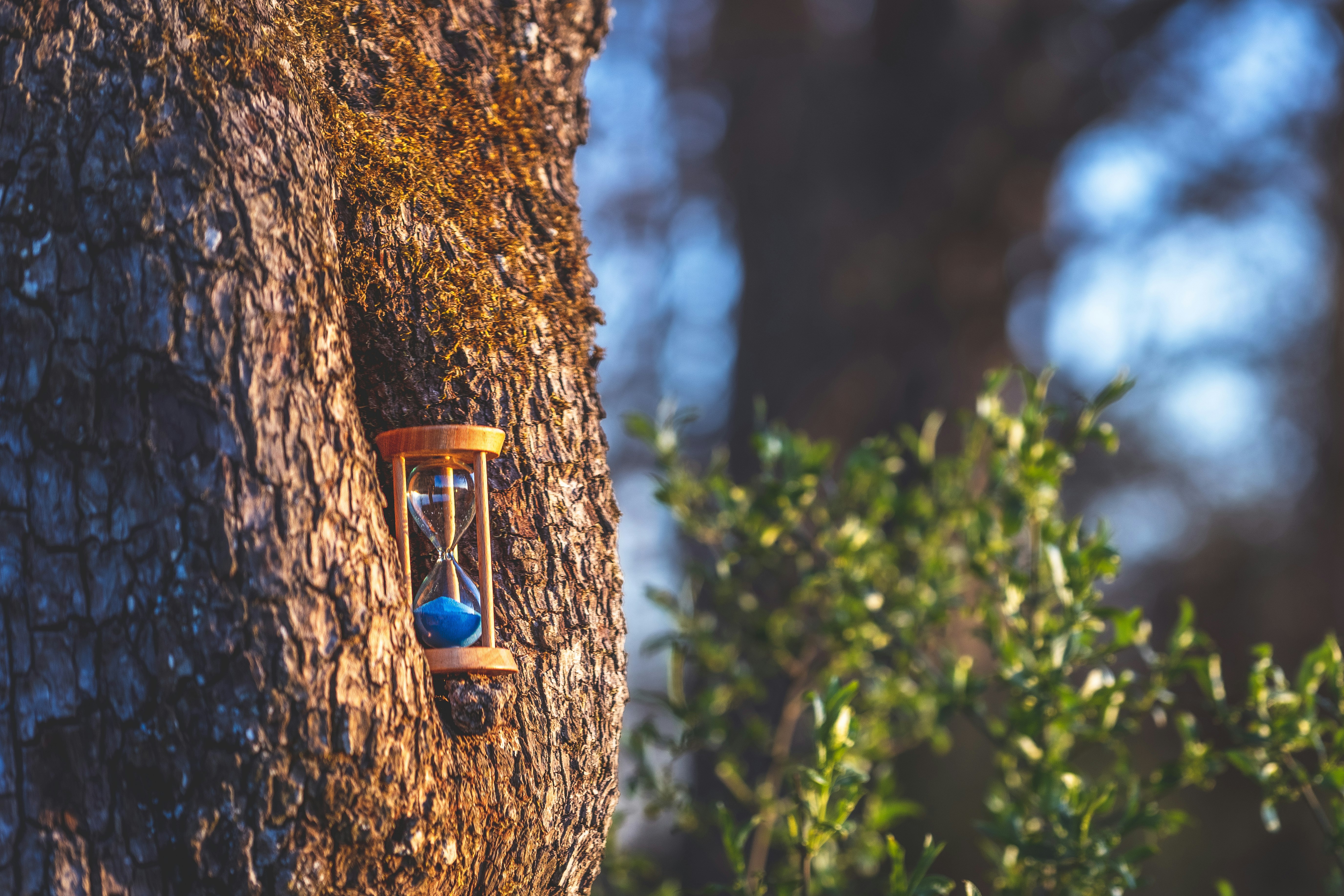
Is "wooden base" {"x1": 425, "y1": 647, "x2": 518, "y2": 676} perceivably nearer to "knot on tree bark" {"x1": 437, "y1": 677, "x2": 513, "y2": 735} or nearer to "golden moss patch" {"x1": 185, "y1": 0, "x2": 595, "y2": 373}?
"knot on tree bark" {"x1": 437, "y1": 677, "x2": 513, "y2": 735}

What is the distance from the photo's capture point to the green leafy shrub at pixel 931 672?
1.75 metres

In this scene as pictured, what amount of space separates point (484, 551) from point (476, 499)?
70mm

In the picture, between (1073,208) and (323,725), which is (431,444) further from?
(1073,208)

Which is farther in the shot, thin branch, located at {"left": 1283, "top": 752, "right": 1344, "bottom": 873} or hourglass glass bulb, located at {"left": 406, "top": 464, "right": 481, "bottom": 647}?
thin branch, located at {"left": 1283, "top": 752, "right": 1344, "bottom": 873}

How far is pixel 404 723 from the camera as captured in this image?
107 centimetres

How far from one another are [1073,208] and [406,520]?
6.09 metres

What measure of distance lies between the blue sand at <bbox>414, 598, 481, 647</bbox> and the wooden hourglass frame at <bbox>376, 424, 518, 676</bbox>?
0.4 inches

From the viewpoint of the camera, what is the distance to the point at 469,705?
122 centimetres

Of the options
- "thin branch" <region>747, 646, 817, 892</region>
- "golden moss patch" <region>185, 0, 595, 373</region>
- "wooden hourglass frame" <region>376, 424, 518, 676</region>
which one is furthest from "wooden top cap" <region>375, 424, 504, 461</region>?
"thin branch" <region>747, 646, 817, 892</region>

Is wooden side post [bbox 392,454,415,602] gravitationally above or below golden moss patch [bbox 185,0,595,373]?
below

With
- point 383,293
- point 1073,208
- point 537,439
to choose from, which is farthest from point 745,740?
point 1073,208

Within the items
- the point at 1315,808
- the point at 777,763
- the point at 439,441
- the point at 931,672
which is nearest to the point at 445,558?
the point at 439,441

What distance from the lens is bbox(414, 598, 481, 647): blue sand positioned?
121 centimetres

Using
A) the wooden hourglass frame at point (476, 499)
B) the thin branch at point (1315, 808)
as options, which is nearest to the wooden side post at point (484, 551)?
the wooden hourglass frame at point (476, 499)
